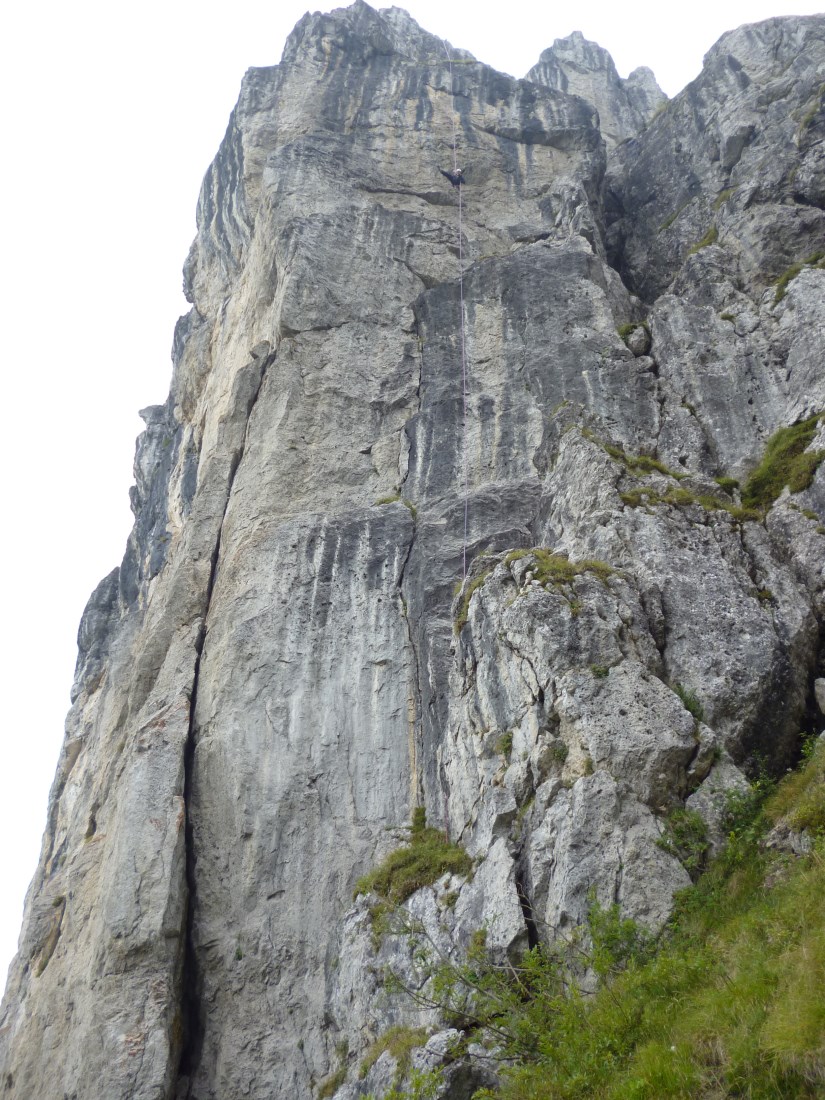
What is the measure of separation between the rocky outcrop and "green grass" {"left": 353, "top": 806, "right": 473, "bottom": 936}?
4623 cm

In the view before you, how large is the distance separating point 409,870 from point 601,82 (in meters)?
54.5

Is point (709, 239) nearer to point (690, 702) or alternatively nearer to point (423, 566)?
point (423, 566)

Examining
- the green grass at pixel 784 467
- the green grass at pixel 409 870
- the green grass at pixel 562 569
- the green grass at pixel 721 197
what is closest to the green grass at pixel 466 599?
the green grass at pixel 562 569

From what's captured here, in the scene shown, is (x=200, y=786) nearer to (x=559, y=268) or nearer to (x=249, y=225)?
(x=559, y=268)

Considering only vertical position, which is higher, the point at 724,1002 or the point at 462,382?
the point at 462,382

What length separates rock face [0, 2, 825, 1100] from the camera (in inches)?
712

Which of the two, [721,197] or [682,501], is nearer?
[682,501]

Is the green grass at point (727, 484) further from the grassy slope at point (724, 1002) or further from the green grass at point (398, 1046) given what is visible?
the green grass at point (398, 1046)

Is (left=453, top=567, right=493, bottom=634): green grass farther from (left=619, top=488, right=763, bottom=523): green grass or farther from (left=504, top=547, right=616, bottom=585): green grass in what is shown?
(left=619, top=488, right=763, bottom=523): green grass

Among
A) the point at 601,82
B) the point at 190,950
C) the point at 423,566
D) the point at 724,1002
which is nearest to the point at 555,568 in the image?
the point at 423,566

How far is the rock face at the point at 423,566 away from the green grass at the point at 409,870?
47 cm

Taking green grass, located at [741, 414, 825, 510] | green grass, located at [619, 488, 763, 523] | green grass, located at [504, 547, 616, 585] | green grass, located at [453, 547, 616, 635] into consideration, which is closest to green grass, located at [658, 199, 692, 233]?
green grass, located at [741, 414, 825, 510]

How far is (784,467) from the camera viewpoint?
23047 millimetres

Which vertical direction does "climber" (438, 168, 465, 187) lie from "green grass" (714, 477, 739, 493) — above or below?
above
